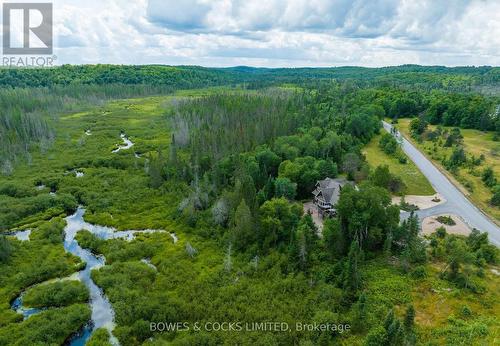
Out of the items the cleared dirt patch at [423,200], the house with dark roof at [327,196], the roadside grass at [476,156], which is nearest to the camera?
the house with dark roof at [327,196]

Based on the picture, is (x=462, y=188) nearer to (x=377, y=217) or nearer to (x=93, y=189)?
(x=377, y=217)

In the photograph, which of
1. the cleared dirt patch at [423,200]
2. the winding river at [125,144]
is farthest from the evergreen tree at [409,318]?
the winding river at [125,144]

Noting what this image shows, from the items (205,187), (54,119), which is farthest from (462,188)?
(54,119)

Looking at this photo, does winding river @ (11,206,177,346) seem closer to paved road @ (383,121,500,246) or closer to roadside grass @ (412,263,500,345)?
roadside grass @ (412,263,500,345)

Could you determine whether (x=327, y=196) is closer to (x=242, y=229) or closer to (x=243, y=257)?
(x=242, y=229)

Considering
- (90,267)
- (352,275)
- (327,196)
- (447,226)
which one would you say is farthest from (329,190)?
(90,267)

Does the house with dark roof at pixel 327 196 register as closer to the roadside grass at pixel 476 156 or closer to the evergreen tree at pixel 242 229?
the evergreen tree at pixel 242 229

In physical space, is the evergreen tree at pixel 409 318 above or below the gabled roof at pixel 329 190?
below
